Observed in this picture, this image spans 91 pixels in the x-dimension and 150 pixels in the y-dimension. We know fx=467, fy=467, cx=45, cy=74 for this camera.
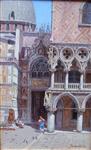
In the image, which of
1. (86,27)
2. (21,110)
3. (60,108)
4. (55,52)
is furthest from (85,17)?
(21,110)

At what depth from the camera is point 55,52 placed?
627 inches

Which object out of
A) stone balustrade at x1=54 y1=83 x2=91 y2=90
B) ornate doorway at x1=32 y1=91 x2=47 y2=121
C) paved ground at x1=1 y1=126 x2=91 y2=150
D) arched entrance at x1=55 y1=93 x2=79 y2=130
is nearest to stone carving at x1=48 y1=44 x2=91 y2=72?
stone balustrade at x1=54 y1=83 x2=91 y2=90

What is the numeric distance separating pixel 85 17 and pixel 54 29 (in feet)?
4.05

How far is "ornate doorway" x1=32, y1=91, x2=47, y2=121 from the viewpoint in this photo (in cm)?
1897

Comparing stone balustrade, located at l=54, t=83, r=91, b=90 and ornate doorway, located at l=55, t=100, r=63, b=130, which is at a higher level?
stone balustrade, located at l=54, t=83, r=91, b=90

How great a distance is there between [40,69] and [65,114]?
2.86 meters

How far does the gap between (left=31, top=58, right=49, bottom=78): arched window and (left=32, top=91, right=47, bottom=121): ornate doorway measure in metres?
0.72

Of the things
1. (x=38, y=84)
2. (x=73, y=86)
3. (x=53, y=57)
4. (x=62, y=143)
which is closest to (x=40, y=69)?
(x=38, y=84)

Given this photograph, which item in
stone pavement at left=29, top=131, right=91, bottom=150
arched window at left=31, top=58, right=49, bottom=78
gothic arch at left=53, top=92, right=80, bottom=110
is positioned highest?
arched window at left=31, top=58, right=49, bottom=78

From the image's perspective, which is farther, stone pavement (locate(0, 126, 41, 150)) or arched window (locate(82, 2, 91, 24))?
arched window (locate(82, 2, 91, 24))

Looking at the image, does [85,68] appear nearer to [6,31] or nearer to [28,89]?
[28,89]

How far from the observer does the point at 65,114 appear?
54.9 ft

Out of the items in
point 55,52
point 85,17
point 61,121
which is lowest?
point 61,121

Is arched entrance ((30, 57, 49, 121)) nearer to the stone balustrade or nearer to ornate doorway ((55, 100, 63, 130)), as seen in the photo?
ornate doorway ((55, 100, 63, 130))
